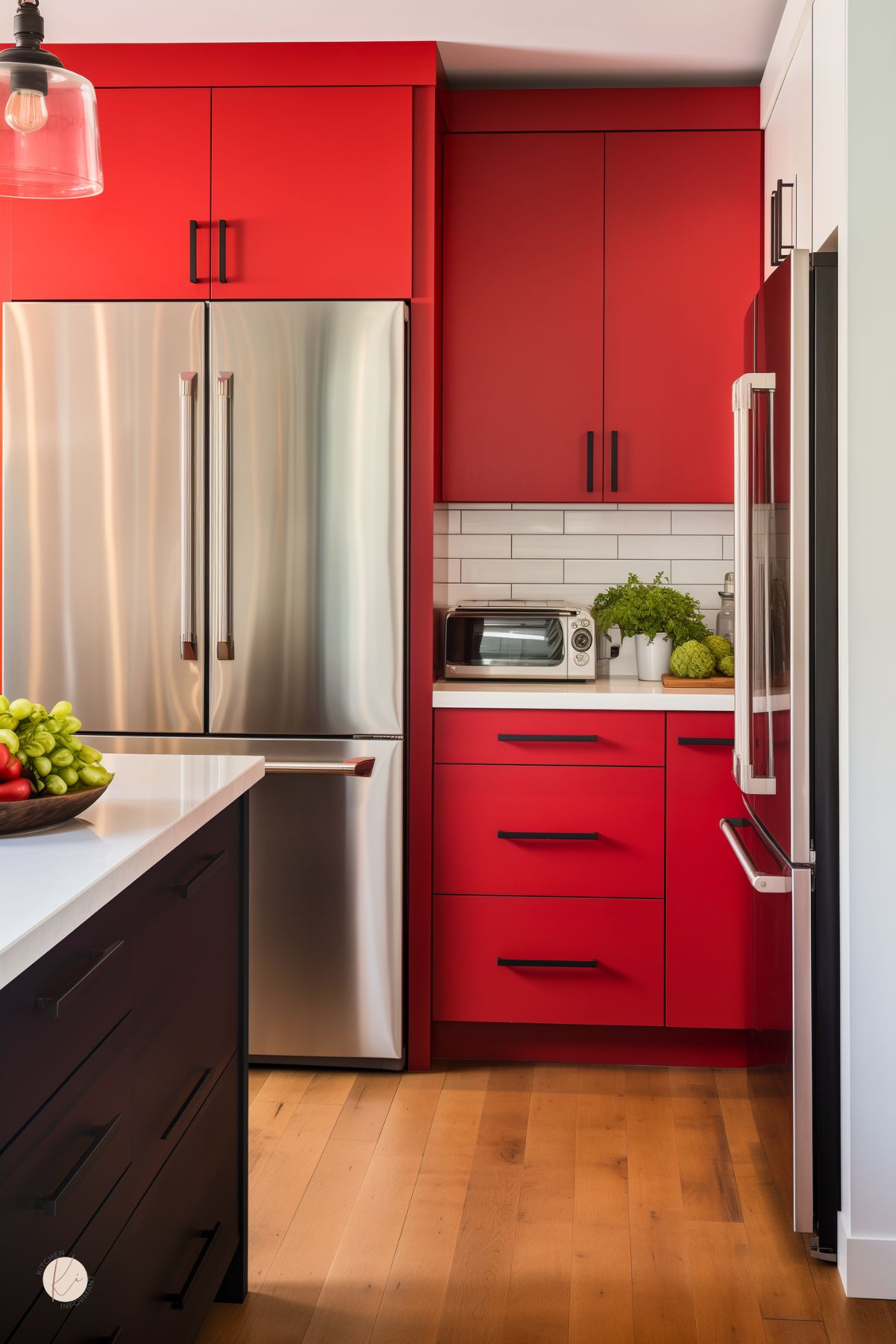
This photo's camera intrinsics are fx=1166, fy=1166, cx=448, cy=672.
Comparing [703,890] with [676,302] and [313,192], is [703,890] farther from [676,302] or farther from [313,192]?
[313,192]

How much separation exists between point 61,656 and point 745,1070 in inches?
82.1

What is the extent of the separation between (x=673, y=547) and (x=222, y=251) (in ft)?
5.16

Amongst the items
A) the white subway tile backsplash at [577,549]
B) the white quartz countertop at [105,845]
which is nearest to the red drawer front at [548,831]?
the white subway tile backsplash at [577,549]

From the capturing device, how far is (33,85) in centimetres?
153

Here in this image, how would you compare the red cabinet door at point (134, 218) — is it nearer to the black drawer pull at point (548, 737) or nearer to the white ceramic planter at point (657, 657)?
the black drawer pull at point (548, 737)

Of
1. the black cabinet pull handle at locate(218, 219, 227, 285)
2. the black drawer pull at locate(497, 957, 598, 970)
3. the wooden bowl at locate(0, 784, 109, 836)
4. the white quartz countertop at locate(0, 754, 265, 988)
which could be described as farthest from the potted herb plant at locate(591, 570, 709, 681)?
the wooden bowl at locate(0, 784, 109, 836)

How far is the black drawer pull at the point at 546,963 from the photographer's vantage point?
3.03m

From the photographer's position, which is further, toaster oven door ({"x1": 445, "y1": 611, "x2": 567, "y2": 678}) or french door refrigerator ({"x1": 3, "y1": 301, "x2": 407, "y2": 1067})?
toaster oven door ({"x1": 445, "y1": 611, "x2": 567, "y2": 678})

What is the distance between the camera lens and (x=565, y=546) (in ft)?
11.9

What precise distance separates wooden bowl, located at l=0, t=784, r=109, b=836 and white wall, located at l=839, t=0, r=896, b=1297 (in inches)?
51.0

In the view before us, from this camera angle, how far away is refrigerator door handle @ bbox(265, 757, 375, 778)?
2930 mm

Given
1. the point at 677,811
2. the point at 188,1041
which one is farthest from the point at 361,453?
the point at 188,1041

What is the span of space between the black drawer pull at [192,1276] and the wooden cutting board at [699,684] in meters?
1.76

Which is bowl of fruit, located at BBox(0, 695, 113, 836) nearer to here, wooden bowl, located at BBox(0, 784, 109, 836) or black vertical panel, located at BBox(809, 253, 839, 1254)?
wooden bowl, located at BBox(0, 784, 109, 836)
